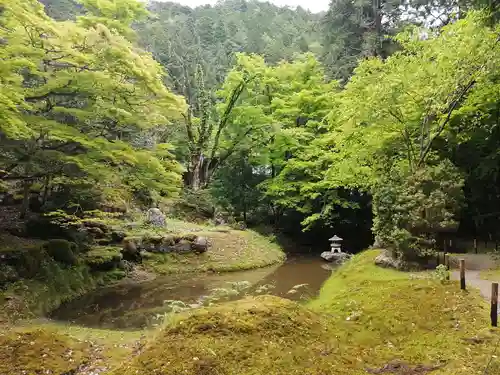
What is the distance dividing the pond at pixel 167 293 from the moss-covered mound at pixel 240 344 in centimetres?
297

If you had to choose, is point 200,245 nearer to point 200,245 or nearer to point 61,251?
point 200,245

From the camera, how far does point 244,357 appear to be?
4.59 meters

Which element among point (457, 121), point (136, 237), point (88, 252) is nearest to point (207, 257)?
point (136, 237)

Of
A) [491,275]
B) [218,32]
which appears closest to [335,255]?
[491,275]

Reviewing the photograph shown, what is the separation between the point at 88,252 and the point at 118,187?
8.21ft

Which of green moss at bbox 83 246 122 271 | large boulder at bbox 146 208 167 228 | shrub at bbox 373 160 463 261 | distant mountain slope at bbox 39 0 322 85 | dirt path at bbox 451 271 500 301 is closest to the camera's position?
dirt path at bbox 451 271 500 301

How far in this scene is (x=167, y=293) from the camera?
13023 mm

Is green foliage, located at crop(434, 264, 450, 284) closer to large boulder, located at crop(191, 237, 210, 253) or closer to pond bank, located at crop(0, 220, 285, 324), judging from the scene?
pond bank, located at crop(0, 220, 285, 324)

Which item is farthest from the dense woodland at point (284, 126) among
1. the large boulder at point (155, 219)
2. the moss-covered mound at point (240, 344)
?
the moss-covered mound at point (240, 344)

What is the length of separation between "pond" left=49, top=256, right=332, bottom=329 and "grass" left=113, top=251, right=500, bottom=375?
2.90m

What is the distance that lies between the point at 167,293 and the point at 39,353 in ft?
23.5

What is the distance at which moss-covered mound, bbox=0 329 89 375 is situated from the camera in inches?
219

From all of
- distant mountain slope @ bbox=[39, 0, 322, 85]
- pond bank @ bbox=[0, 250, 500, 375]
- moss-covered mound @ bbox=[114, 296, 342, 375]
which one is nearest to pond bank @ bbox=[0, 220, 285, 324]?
pond bank @ bbox=[0, 250, 500, 375]

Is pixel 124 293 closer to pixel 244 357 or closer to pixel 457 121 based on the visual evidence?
pixel 244 357
